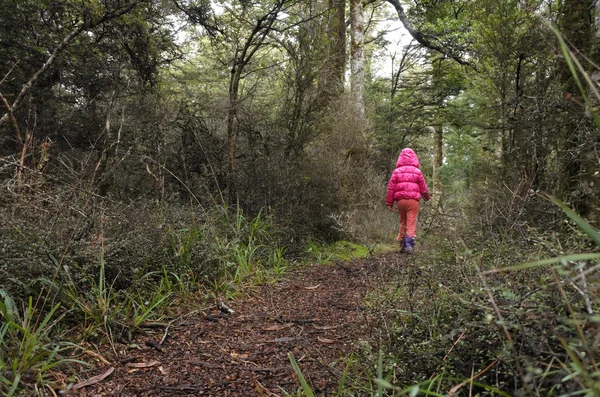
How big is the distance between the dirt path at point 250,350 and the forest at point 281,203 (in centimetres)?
4

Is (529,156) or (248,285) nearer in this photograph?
(248,285)

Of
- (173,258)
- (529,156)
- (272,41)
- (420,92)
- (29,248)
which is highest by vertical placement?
(420,92)

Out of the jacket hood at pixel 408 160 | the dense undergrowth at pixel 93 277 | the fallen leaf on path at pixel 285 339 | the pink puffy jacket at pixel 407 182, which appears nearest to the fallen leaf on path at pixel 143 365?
the dense undergrowth at pixel 93 277

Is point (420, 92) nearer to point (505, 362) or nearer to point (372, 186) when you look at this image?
point (372, 186)

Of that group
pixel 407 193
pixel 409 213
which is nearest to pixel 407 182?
pixel 407 193

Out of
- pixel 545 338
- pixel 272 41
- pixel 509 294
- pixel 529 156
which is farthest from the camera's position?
pixel 272 41

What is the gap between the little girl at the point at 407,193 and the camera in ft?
20.5

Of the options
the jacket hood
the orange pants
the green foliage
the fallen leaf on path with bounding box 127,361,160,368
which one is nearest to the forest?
the green foliage

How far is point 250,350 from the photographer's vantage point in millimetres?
2770

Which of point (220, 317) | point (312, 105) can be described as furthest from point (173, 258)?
point (312, 105)

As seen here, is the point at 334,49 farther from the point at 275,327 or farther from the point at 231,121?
the point at 275,327

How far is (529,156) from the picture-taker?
4.61m

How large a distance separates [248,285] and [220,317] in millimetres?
738

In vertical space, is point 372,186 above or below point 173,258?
above
